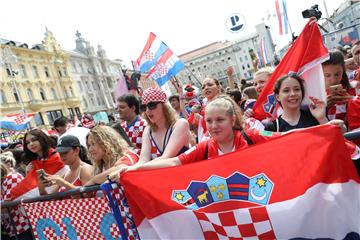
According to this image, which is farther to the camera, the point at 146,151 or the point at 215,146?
the point at 146,151

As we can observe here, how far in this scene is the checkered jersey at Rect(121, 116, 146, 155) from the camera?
5.10m

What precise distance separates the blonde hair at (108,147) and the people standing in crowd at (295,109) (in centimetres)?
152

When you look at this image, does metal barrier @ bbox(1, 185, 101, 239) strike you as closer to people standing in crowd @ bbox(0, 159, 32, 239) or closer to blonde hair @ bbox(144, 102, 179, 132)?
people standing in crowd @ bbox(0, 159, 32, 239)

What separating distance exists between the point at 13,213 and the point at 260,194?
307 cm

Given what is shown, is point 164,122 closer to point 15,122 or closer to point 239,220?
point 239,220

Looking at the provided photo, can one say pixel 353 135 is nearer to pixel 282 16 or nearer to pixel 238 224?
pixel 238 224

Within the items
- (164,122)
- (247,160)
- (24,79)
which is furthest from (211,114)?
(24,79)

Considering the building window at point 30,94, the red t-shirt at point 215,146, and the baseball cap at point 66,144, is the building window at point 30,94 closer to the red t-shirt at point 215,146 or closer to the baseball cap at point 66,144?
the baseball cap at point 66,144

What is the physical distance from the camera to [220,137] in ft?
9.45

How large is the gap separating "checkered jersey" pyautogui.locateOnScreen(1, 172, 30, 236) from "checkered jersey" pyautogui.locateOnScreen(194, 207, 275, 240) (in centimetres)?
244

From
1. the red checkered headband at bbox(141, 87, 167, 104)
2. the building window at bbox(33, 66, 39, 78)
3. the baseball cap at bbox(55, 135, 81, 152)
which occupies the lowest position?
the baseball cap at bbox(55, 135, 81, 152)

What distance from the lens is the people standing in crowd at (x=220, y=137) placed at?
2879 mm

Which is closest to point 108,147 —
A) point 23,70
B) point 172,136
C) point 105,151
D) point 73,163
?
point 105,151

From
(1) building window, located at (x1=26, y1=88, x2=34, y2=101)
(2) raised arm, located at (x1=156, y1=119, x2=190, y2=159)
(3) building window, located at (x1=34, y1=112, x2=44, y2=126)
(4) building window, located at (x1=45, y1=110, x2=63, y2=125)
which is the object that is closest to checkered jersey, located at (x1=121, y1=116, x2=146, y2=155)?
(2) raised arm, located at (x1=156, y1=119, x2=190, y2=159)
